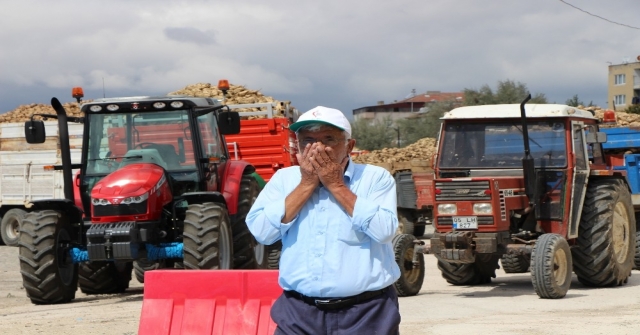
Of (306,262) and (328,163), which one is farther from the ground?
(328,163)

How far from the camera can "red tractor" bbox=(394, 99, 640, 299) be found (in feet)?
37.2

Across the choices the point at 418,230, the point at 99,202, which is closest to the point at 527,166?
the point at 99,202

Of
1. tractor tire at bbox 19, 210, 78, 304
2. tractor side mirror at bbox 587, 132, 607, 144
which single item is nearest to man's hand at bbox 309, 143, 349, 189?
tractor tire at bbox 19, 210, 78, 304

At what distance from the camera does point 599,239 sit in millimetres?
11883

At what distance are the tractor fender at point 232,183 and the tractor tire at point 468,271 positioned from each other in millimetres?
2619

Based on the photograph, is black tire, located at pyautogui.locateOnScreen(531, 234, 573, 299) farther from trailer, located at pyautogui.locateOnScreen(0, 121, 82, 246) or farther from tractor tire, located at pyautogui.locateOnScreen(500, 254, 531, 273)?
trailer, located at pyautogui.locateOnScreen(0, 121, 82, 246)

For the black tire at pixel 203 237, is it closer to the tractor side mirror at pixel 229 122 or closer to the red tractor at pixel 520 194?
the tractor side mirror at pixel 229 122

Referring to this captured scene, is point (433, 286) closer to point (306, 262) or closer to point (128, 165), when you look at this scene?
point (128, 165)

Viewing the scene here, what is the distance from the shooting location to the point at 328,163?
4262mm

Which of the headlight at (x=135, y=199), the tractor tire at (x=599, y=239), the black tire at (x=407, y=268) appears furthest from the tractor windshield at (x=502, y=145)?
the headlight at (x=135, y=199)

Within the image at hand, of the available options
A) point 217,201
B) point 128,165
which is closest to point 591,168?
point 217,201

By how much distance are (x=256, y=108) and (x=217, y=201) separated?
26.3 ft

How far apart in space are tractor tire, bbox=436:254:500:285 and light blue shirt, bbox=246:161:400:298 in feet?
27.0

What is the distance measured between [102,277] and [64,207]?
4.73 feet
